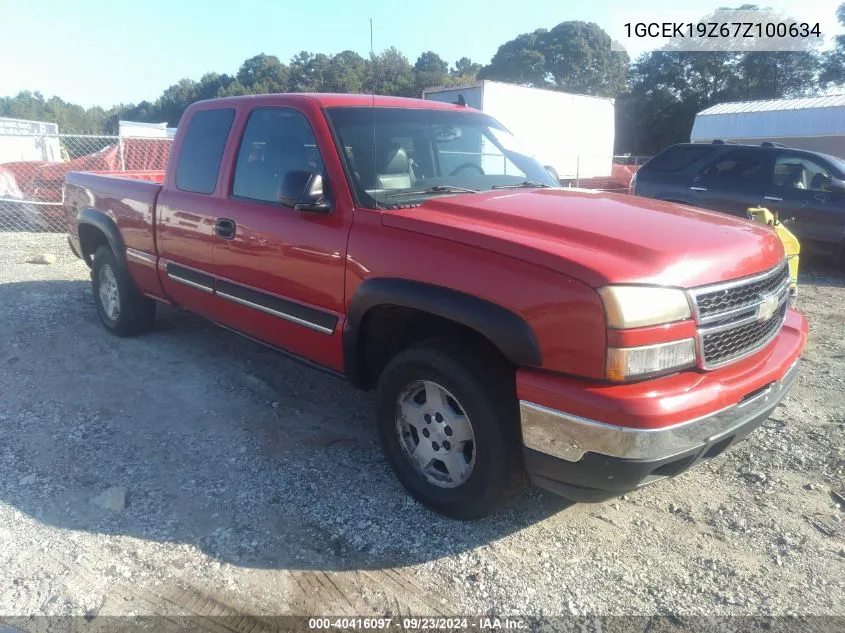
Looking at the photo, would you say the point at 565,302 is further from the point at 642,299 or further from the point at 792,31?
the point at 792,31

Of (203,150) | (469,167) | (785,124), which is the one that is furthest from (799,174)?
(785,124)

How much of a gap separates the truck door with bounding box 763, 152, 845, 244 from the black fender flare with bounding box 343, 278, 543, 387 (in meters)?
7.89

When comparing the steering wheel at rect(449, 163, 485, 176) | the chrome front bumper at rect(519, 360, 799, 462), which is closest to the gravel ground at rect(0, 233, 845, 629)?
the chrome front bumper at rect(519, 360, 799, 462)

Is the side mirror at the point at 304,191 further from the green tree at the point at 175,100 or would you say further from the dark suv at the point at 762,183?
the green tree at the point at 175,100

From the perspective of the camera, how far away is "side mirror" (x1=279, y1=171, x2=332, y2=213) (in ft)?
10.9

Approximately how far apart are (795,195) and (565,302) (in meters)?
8.12

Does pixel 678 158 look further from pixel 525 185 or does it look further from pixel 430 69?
pixel 430 69

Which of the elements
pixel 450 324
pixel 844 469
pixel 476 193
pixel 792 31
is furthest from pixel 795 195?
pixel 450 324

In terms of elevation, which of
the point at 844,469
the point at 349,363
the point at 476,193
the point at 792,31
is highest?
the point at 792,31

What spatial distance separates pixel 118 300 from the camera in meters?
5.62

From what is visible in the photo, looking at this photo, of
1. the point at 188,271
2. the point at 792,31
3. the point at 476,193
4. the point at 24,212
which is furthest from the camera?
the point at 24,212

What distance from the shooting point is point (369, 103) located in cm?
392

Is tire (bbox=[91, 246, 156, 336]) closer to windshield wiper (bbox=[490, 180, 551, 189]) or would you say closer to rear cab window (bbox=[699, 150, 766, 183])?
windshield wiper (bbox=[490, 180, 551, 189])

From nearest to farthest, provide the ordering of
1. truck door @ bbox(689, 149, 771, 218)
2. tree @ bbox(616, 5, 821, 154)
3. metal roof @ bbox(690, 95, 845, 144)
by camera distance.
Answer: truck door @ bbox(689, 149, 771, 218), metal roof @ bbox(690, 95, 845, 144), tree @ bbox(616, 5, 821, 154)
